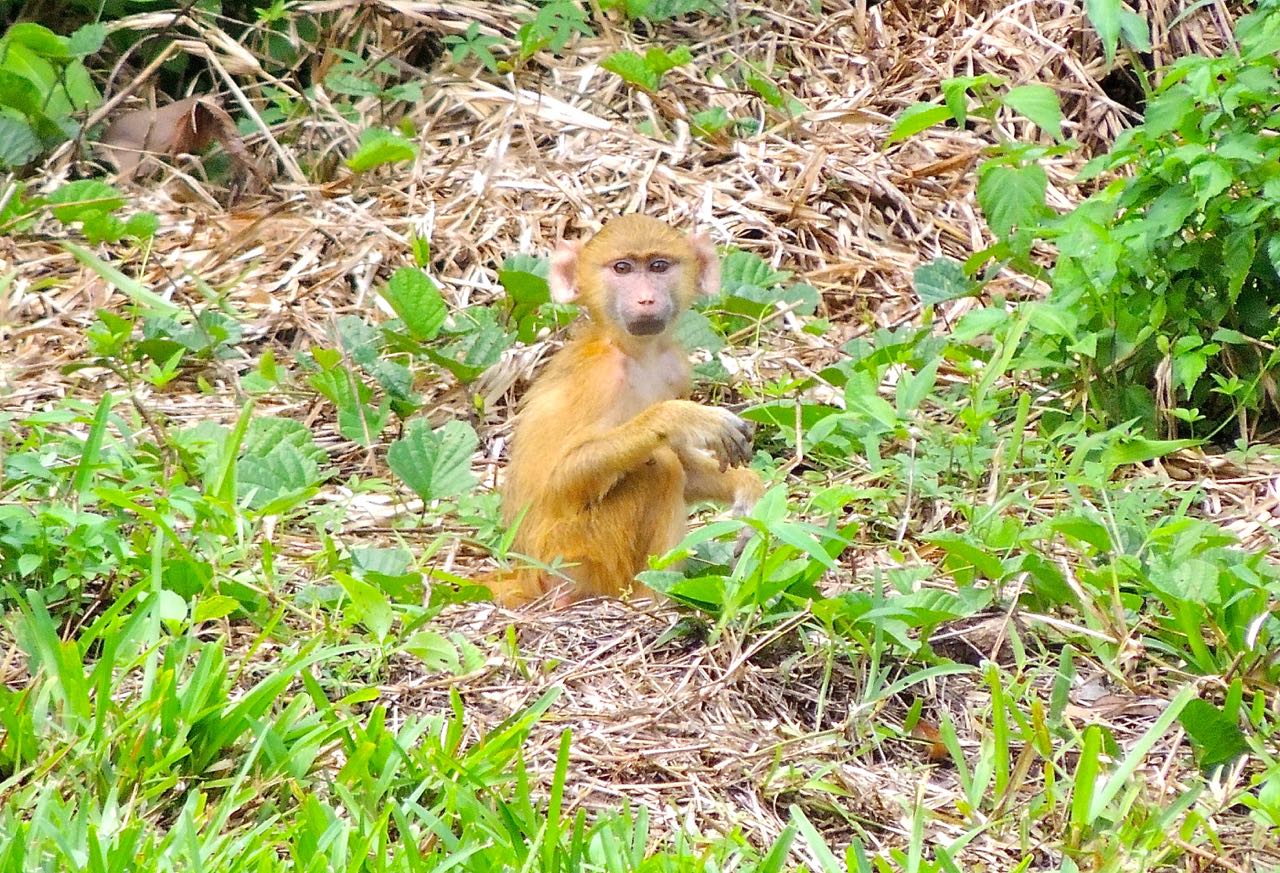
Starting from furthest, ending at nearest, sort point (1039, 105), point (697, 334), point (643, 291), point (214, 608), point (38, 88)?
1. point (38, 88)
2. point (697, 334)
3. point (1039, 105)
4. point (643, 291)
5. point (214, 608)

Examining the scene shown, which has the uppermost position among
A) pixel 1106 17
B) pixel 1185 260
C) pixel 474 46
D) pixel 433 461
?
pixel 1106 17

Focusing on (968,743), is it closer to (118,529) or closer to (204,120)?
(118,529)

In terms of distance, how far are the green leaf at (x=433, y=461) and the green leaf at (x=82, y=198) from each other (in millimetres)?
2313

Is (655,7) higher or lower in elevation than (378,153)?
higher

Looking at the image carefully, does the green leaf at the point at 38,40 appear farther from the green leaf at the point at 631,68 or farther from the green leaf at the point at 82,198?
the green leaf at the point at 631,68

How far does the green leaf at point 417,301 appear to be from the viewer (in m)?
6.59

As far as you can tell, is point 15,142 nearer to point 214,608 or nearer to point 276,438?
point 276,438

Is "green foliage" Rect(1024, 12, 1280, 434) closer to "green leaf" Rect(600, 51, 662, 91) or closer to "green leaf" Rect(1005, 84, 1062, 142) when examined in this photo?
"green leaf" Rect(1005, 84, 1062, 142)

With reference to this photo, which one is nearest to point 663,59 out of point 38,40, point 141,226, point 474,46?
point 474,46

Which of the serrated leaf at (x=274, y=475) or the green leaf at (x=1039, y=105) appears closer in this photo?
the serrated leaf at (x=274, y=475)

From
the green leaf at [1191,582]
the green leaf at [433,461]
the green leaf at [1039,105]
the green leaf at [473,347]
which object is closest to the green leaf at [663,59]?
the green leaf at [473,347]

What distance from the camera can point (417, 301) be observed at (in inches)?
259

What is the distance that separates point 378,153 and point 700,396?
85.7 inches

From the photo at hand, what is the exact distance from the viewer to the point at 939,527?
18.4ft
